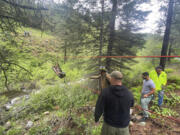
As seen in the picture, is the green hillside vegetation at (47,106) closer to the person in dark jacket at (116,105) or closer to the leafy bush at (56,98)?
the leafy bush at (56,98)

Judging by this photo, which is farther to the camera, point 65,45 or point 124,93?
point 65,45

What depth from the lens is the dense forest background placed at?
8.68 ft

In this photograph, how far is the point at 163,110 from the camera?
369 centimetres

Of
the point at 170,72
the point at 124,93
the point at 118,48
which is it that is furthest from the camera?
the point at 170,72

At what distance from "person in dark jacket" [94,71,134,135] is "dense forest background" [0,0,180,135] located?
1.76m

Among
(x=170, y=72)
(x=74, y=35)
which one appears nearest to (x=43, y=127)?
(x=74, y=35)

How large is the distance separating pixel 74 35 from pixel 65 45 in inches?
39.8

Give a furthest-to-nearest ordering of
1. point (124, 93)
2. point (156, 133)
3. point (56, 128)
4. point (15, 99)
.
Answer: point (15, 99) < point (56, 128) < point (156, 133) < point (124, 93)

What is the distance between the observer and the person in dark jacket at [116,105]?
5.09ft

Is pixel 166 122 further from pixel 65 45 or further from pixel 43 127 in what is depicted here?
pixel 65 45

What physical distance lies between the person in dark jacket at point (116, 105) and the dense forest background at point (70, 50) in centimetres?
176

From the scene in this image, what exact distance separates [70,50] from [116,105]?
18.4ft

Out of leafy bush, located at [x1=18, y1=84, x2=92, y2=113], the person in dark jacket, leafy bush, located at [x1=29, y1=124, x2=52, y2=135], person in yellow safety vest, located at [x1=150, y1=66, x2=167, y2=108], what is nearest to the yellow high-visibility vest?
person in yellow safety vest, located at [x1=150, y1=66, x2=167, y2=108]

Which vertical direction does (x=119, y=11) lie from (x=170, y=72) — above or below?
above
